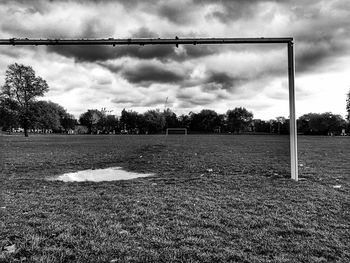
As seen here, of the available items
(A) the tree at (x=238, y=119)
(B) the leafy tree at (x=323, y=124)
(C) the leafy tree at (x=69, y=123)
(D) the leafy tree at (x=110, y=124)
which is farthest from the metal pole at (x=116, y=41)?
(A) the tree at (x=238, y=119)

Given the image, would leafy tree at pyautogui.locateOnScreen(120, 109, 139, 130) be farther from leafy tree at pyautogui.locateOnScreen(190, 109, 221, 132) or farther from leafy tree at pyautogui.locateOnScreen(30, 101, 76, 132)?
leafy tree at pyautogui.locateOnScreen(30, 101, 76, 132)

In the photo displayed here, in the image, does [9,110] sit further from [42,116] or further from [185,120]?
[185,120]

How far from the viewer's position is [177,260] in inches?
118

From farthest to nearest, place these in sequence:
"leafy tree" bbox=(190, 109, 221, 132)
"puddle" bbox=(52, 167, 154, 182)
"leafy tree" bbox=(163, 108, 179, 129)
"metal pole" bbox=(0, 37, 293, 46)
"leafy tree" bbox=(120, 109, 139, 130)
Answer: "leafy tree" bbox=(190, 109, 221, 132) < "leafy tree" bbox=(120, 109, 139, 130) < "leafy tree" bbox=(163, 108, 179, 129) < "puddle" bbox=(52, 167, 154, 182) < "metal pole" bbox=(0, 37, 293, 46)

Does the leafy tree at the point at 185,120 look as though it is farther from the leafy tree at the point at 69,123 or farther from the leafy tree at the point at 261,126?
the leafy tree at the point at 69,123

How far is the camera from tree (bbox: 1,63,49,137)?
45.8 m

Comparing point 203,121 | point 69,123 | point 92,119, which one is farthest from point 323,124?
point 69,123

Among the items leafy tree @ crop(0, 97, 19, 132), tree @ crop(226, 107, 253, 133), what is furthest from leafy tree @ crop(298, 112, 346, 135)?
leafy tree @ crop(0, 97, 19, 132)

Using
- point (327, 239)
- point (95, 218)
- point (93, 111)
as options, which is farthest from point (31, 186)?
point (93, 111)

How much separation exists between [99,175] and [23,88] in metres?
45.7

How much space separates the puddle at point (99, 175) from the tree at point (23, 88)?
4343 centimetres

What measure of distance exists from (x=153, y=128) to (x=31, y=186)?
8283 centimetres

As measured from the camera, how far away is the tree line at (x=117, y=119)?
46.2 m

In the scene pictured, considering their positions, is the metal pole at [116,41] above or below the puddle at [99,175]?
above
